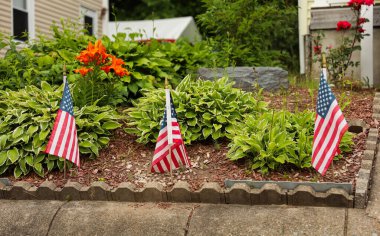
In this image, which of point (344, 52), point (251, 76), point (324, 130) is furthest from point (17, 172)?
point (344, 52)

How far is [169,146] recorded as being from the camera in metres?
4.97

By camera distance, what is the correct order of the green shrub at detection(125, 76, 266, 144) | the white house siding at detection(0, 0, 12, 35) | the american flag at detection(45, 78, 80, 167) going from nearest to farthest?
the american flag at detection(45, 78, 80, 167) → the green shrub at detection(125, 76, 266, 144) → the white house siding at detection(0, 0, 12, 35)

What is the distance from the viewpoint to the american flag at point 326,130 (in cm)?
441

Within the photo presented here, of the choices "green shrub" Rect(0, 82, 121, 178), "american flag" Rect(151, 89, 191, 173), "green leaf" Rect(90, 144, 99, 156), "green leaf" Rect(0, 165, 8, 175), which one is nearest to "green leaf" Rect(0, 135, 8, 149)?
"green shrub" Rect(0, 82, 121, 178)

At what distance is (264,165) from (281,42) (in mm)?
13186

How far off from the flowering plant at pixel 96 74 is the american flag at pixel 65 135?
0.88 meters

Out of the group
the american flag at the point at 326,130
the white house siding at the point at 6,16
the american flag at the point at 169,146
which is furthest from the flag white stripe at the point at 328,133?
the white house siding at the point at 6,16

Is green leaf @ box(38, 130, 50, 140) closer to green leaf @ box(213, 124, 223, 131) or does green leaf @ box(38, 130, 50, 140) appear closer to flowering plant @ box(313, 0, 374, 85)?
green leaf @ box(213, 124, 223, 131)

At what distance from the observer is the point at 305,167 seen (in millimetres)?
5027

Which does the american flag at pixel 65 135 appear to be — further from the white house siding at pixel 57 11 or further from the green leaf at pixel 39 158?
the white house siding at pixel 57 11

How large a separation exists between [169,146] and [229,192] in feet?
2.33

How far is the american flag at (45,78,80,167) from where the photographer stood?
4.97 metres

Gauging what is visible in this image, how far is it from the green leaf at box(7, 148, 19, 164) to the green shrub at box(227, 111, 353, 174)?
2.16 meters

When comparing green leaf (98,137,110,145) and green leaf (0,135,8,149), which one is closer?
green leaf (0,135,8,149)
